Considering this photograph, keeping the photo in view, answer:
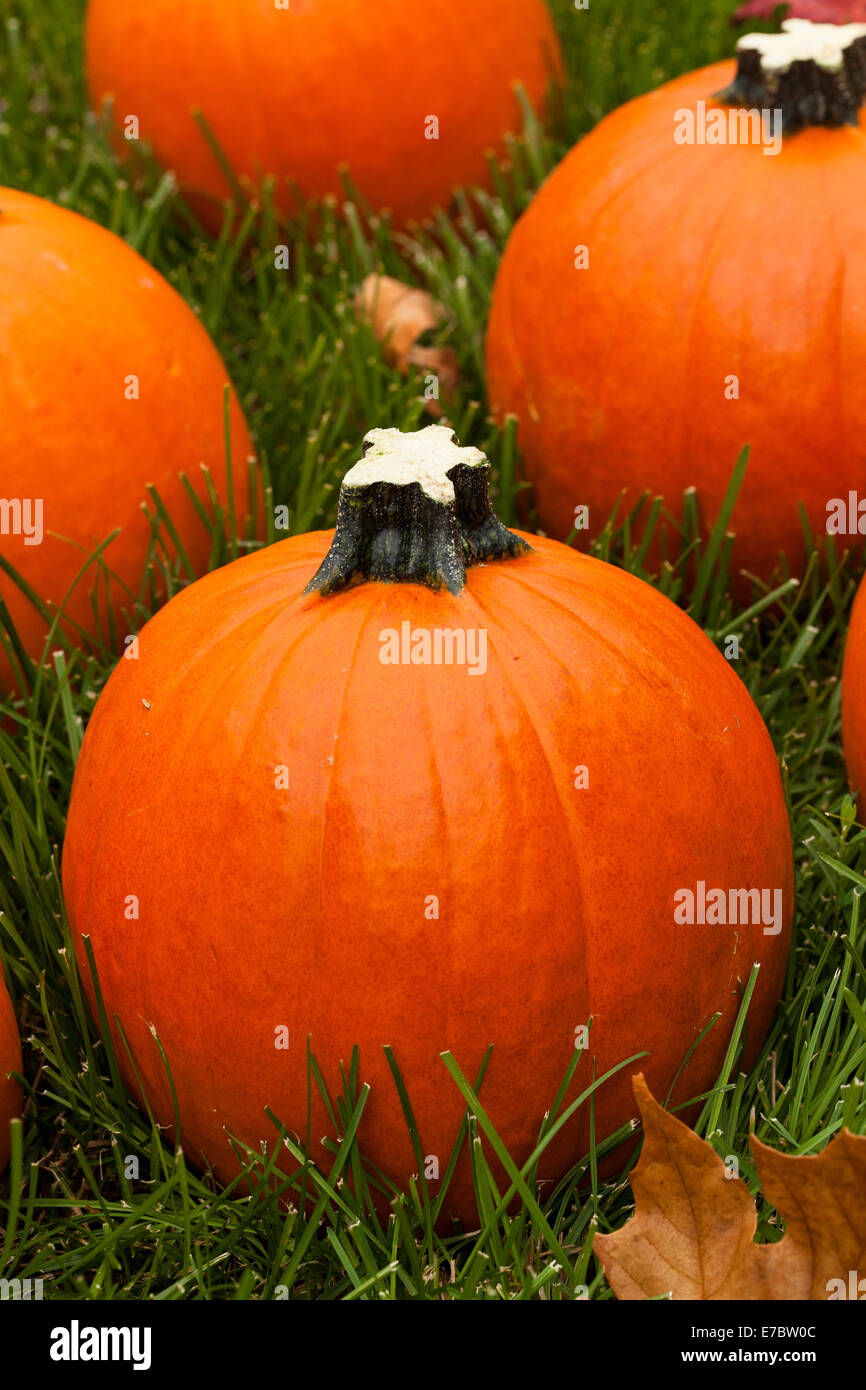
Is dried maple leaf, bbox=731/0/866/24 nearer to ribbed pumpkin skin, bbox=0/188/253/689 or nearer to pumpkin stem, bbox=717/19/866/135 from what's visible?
pumpkin stem, bbox=717/19/866/135

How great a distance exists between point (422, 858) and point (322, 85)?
2.38 m

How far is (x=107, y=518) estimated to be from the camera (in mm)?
2604

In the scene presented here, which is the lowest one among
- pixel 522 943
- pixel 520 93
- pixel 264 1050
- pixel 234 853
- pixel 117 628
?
pixel 264 1050

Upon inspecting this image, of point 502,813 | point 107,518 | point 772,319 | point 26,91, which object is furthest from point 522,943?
point 26,91

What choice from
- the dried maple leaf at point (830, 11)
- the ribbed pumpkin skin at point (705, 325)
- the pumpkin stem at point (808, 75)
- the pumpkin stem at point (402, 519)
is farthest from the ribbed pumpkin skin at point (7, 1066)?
the dried maple leaf at point (830, 11)

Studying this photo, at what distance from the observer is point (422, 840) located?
70.9 inches

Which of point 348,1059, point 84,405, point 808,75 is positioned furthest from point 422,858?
point 808,75

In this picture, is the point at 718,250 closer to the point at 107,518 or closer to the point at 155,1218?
the point at 107,518

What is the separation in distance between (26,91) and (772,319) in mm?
A: 2759

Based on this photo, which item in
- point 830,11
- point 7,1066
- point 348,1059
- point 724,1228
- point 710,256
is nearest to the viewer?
point 724,1228

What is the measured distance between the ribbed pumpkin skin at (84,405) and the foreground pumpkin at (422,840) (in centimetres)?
62

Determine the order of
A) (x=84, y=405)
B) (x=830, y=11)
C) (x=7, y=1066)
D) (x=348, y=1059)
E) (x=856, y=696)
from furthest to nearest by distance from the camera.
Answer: (x=830, y=11)
(x=84, y=405)
(x=856, y=696)
(x=7, y=1066)
(x=348, y=1059)

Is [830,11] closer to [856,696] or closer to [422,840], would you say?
[856,696]

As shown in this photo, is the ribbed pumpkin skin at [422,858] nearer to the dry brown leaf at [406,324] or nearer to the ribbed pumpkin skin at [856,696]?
the ribbed pumpkin skin at [856,696]
